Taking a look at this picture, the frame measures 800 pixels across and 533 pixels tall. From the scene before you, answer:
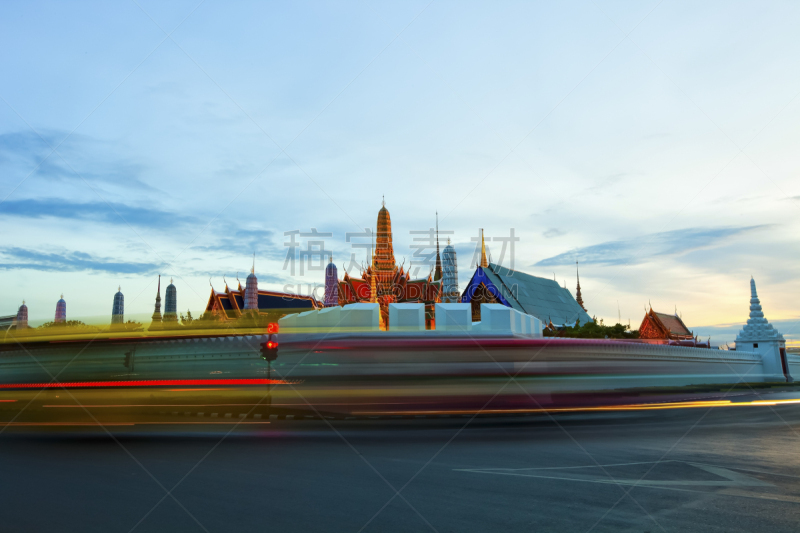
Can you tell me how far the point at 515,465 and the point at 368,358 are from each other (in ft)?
23.7

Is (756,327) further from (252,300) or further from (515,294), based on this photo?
(252,300)

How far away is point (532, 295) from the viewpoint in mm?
50156

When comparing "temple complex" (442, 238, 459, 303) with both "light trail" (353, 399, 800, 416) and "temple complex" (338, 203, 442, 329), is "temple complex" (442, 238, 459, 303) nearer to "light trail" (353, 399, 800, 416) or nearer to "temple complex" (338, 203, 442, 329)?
"temple complex" (338, 203, 442, 329)

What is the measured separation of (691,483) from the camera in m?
5.61

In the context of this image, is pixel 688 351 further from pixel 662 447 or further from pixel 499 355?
pixel 662 447

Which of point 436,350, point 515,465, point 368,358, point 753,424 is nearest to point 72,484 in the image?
point 515,465

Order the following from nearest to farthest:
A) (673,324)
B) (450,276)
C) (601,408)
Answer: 1. (601,408)
2. (450,276)
3. (673,324)

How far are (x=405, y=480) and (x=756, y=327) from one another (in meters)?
40.3

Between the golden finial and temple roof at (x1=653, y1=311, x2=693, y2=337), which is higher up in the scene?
the golden finial

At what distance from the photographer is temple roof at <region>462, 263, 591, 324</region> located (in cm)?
4644

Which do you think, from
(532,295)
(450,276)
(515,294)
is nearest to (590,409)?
(450,276)

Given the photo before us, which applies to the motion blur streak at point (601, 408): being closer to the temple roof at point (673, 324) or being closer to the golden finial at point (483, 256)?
the golden finial at point (483, 256)

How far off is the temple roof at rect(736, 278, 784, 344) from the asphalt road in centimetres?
3159

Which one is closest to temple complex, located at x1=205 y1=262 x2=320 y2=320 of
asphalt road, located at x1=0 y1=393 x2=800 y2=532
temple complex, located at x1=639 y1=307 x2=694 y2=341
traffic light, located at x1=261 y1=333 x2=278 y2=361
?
temple complex, located at x1=639 y1=307 x2=694 y2=341
